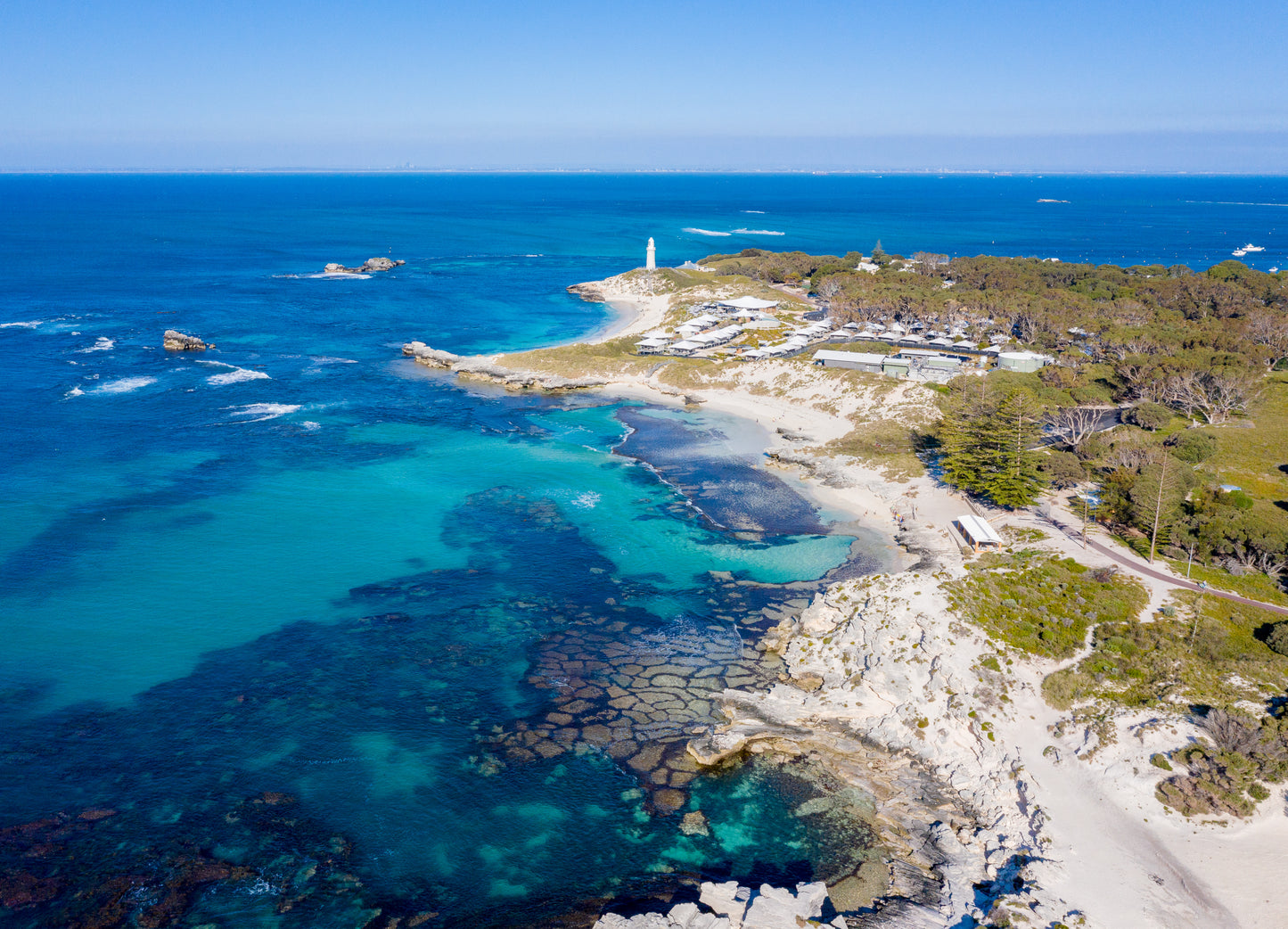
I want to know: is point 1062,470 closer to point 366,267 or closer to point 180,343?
point 180,343

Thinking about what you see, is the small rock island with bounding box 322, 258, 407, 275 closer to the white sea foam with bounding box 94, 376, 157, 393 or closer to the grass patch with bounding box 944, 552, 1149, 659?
the white sea foam with bounding box 94, 376, 157, 393

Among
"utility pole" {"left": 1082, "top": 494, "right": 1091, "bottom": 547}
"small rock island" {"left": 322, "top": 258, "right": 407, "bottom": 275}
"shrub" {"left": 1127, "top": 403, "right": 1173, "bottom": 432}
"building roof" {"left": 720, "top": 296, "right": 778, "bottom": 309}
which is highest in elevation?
"small rock island" {"left": 322, "top": 258, "right": 407, "bottom": 275}

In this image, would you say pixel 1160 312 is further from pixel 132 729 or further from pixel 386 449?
pixel 132 729

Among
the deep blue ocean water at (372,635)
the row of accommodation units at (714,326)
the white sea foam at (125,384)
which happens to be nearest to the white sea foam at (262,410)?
the deep blue ocean water at (372,635)

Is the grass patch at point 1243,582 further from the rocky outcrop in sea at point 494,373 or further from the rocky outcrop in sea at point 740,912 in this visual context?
the rocky outcrop in sea at point 494,373

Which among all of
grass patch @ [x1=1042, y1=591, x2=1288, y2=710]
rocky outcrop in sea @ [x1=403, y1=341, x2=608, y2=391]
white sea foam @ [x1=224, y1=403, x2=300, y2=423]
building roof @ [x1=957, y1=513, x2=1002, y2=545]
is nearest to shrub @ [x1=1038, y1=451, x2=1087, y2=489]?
building roof @ [x1=957, y1=513, x2=1002, y2=545]


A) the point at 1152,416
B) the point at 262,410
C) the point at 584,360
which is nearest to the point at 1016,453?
the point at 1152,416
